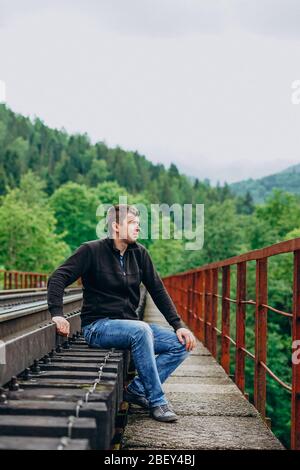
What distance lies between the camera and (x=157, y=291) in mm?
6141

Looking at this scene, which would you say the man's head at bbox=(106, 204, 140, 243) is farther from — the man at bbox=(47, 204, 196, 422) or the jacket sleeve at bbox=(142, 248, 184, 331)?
the jacket sleeve at bbox=(142, 248, 184, 331)

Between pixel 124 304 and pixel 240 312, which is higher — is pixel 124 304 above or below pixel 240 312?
above

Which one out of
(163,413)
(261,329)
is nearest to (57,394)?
(163,413)

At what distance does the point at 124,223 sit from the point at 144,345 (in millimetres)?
887

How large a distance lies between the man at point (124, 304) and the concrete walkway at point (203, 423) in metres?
0.22

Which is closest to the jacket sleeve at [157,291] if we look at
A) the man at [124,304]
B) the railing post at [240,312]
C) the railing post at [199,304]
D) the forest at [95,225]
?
the man at [124,304]

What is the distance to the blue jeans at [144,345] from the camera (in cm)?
547

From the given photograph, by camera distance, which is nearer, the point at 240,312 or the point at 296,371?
the point at 296,371

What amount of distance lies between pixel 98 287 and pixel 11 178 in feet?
416

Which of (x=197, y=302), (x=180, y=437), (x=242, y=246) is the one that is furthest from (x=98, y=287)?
(x=242, y=246)

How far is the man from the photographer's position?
5527 millimetres

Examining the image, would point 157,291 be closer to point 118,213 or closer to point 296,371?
point 118,213

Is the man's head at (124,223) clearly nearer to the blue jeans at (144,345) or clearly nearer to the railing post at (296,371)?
the blue jeans at (144,345)

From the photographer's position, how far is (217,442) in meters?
4.95
